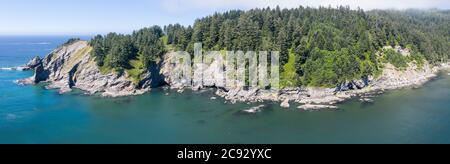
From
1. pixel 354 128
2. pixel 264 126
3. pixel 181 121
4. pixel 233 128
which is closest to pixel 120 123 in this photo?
pixel 181 121

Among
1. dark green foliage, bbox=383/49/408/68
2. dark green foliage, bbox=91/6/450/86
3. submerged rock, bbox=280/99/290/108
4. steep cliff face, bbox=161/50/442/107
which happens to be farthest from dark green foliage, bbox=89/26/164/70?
dark green foliage, bbox=383/49/408/68

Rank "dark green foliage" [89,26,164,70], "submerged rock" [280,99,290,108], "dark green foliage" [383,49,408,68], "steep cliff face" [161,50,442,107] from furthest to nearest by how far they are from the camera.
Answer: "dark green foliage" [383,49,408,68], "dark green foliage" [89,26,164,70], "steep cliff face" [161,50,442,107], "submerged rock" [280,99,290,108]

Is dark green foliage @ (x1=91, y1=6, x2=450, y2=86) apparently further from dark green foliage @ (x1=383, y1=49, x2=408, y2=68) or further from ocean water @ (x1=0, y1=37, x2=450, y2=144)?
ocean water @ (x1=0, y1=37, x2=450, y2=144)

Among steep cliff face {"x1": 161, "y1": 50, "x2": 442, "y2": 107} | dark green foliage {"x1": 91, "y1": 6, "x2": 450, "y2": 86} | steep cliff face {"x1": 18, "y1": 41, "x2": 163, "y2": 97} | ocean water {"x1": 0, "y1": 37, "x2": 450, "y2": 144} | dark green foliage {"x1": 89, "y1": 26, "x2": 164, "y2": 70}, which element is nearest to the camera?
ocean water {"x1": 0, "y1": 37, "x2": 450, "y2": 144}

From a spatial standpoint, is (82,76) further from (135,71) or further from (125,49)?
(135,71)

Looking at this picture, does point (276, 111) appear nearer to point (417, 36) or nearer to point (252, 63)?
point (252, 63)

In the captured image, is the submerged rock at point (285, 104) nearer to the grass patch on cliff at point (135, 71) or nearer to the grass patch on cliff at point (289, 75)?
the grass patch on cliff at point (289, 75)
